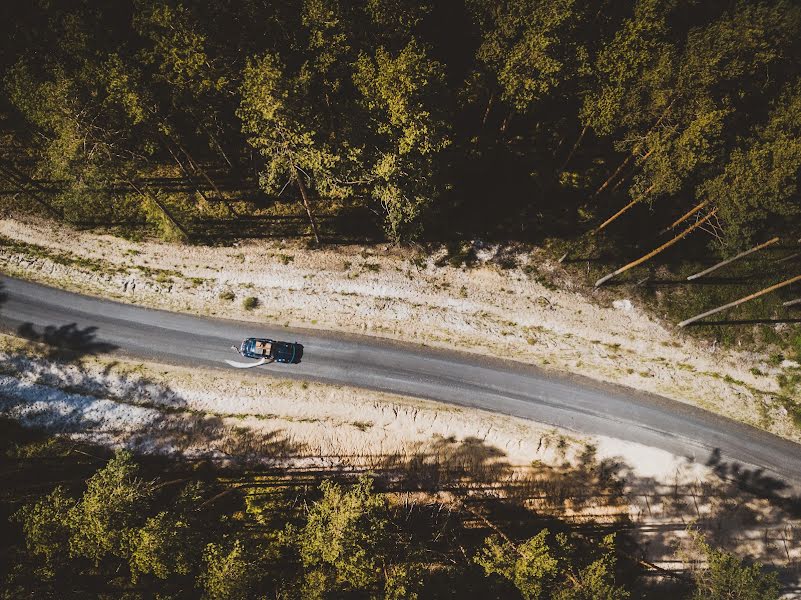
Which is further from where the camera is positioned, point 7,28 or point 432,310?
point 432,310

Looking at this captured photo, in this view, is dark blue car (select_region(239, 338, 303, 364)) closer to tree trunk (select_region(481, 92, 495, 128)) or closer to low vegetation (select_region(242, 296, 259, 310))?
low vegetation (select_region(242, 296, 259, 310))

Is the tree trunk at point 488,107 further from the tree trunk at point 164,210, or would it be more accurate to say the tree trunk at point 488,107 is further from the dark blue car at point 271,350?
the tree trunk at point 164,210

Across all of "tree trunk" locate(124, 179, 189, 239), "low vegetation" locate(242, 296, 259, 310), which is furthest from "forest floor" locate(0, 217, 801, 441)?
"tree trunk" locate(124, 179, 189, 239)

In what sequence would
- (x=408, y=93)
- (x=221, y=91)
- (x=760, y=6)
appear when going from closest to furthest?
(x=760, y=6) → (x=408, y=93) → (x=221, y=91)

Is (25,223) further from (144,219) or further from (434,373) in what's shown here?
(434,373)

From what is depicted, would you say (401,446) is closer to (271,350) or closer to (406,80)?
(271,350)

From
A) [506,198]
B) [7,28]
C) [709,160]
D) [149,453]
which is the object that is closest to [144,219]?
[7,28]

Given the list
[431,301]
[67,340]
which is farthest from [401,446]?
[67,340]
